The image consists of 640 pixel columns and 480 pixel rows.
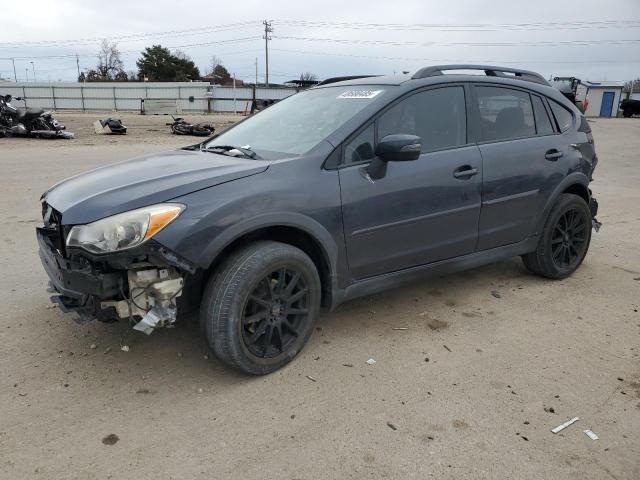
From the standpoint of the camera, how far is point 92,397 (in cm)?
291

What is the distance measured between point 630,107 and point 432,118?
46.8 m

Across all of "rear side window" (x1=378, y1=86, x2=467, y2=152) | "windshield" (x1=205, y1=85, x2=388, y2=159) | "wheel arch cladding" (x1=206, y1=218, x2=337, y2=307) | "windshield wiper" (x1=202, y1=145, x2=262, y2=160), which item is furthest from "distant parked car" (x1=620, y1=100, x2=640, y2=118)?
"wheel arch cladding" (x1=206, y1=218, x2=337, y2=307)

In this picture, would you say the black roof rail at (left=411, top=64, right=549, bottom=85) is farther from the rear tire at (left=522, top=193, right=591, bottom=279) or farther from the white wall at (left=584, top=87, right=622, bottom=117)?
the white wall at (left=584, top=87, right=622, bottom=117)

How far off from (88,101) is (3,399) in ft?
170

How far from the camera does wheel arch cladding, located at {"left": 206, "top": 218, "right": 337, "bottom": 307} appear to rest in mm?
2965

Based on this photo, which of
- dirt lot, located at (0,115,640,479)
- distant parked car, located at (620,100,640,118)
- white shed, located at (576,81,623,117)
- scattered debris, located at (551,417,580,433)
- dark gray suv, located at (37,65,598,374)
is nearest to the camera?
dirt lot, located at (0,115,640,479)

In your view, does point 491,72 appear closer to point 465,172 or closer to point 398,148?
point 465,172

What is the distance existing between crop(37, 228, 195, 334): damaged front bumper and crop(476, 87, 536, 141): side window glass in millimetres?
2596

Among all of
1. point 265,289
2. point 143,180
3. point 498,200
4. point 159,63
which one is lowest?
point 265,289

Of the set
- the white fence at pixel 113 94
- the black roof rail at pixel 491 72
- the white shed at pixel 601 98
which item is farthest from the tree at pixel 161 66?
the black roof rail at pixel 491 72

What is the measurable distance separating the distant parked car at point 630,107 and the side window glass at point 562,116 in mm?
45049

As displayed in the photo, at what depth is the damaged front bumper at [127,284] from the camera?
2748 millimetres

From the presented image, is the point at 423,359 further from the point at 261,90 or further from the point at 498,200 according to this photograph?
the point at 261,90

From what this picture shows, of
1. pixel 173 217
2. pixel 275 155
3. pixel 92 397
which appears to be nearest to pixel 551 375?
pixel 275 155
